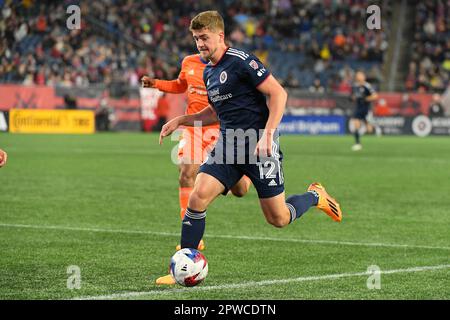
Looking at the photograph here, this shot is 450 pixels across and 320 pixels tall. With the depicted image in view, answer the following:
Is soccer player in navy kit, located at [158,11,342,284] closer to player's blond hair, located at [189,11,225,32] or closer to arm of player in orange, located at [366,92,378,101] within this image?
player's blond hair, located at [189,11,225,32]

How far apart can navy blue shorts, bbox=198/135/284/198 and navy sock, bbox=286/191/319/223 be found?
1.82 feet

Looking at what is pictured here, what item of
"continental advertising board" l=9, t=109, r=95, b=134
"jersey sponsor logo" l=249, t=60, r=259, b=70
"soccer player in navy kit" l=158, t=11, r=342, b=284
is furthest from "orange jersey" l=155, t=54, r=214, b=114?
"continental advertising board" l=9, t=109, r=95, b=134

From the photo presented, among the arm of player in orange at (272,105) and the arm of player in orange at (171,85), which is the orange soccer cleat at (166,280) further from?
the arm of player in orange at (171,85)

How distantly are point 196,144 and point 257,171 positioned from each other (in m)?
2.71

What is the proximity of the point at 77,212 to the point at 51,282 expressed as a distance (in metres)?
5.30

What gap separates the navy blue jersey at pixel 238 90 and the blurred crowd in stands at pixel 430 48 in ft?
106

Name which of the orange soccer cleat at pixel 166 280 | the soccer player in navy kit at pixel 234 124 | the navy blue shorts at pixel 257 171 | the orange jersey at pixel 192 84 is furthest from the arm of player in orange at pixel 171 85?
the orange soccer cleat at pixel 166 280

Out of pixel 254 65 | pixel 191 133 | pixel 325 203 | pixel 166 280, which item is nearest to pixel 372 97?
pixel 191 133

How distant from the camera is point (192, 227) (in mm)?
7844

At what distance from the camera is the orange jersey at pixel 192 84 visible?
10539 mm

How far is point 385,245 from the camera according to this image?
33.0 ft

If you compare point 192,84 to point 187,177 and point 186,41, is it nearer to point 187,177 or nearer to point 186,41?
point 187,177

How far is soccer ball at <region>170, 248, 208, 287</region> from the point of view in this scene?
7.39 metres

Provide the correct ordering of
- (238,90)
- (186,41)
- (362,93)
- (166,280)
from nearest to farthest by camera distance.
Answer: (166,280)
(238,90)
(362,93)
(186,41)
